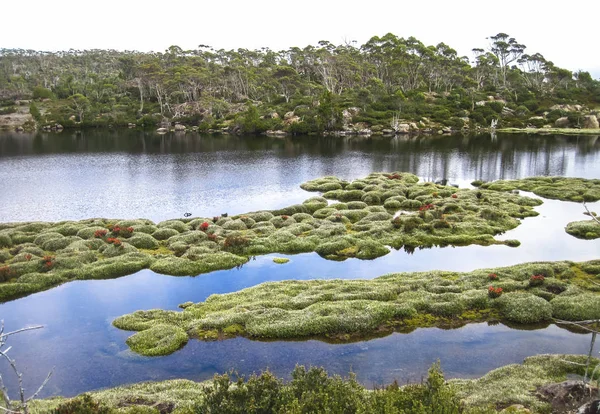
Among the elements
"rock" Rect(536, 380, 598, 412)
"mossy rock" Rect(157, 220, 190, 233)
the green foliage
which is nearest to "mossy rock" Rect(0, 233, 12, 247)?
"mossy rock" Rect(157, 220, 190, 233)

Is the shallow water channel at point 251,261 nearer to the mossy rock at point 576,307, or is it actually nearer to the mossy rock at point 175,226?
the mossy rock at point 576,307

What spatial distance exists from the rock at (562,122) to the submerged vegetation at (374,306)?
159402 mm

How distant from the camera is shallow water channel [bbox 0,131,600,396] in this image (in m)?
27.5

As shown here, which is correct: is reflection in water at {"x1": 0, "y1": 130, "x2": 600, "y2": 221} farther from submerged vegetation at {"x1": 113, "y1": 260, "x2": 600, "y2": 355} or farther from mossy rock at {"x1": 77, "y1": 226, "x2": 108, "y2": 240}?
submerged vegetation at {"x1": 113, "y1": 260, "x2": 600, "y2": 355}

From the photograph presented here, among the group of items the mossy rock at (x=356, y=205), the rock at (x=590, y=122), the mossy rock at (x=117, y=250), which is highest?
the rock at (x=590, y=122)

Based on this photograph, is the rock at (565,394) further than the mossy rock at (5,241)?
No

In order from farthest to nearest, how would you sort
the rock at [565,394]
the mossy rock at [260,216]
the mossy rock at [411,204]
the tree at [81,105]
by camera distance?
the tree at [81,105] → the mossy rock at [411,204] → the mossy rock at [260,216] → the rock at [565,394]

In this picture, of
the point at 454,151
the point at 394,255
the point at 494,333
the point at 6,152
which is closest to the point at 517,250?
the point at 394,255

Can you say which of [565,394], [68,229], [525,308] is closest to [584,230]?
[525,308]

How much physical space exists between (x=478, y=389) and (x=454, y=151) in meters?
105

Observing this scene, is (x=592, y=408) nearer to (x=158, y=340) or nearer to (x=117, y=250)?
(x=158, y=340)

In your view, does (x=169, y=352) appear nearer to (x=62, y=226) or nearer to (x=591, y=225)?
(x=62, y=226)

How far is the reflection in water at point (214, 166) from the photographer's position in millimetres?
67812

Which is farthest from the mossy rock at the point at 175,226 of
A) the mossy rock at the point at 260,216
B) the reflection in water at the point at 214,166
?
the mossy rock at the point at 260,216
